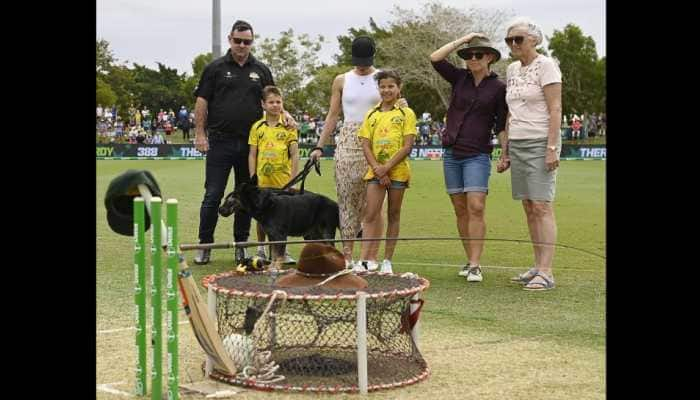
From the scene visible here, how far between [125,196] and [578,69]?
2681 inches

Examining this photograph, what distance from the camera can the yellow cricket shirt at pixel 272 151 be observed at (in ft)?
32.2

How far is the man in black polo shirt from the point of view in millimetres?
10055

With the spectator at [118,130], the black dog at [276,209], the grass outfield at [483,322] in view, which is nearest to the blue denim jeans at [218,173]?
the grass outfield at [483,322]

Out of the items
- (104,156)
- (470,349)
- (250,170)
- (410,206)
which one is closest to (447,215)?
(410,206)

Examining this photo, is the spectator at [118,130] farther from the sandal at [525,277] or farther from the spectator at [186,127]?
the sandal at [525,277]

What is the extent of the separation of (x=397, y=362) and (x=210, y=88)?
16.1 ft

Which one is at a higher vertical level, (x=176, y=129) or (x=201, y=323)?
(x=176, y=129)

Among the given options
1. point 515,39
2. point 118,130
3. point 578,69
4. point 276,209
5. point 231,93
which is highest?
point 578,69

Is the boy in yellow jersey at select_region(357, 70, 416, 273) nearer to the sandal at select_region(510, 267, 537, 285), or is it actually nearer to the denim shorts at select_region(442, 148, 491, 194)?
the denim shorts at select_region(442, 148, 491, 194)

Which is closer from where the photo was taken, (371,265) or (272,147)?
(371,265)

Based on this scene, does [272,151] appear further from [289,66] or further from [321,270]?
[289,66]

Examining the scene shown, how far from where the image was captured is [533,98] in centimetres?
850

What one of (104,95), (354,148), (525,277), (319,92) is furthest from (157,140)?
(525,277)
